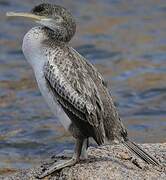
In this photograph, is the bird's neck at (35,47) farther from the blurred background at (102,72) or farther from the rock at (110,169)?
Answer: the blurred background at (102,72)

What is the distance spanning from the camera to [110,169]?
812 cm

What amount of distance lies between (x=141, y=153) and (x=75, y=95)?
2.79 ft

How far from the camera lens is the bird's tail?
828 centimetres

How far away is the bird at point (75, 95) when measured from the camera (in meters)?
8.17

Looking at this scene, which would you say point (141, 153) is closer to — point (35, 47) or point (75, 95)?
point (75, 95)

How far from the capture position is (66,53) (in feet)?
27.4

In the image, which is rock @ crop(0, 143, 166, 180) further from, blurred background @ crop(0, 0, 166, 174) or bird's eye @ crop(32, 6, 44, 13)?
blurred background @ crop(0, 0, 166, 174)

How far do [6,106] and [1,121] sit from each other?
63cm

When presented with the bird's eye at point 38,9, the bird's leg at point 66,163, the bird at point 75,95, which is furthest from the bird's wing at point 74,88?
the bird's eye at point 38,9

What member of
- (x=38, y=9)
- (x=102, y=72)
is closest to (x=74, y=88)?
(x=38, y=9)

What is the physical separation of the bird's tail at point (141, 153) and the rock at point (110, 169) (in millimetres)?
56

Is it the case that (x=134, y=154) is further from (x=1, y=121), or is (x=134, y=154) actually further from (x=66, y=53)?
(x=1, y=121)

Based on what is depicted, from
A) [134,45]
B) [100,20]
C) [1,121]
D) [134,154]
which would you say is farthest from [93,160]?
[100,20]

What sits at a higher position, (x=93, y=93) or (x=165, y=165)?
(x=93, y=93)
